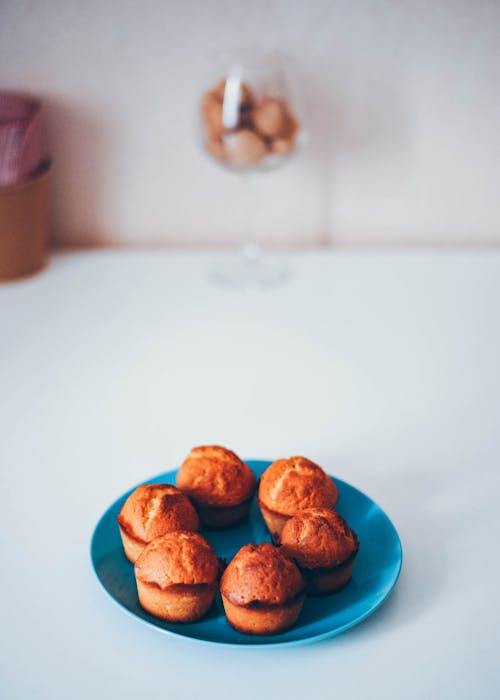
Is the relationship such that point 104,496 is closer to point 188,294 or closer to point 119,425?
point 119,425

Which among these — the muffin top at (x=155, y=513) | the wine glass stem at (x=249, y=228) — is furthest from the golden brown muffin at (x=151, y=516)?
the wine glass stem at (x=249, y=228)

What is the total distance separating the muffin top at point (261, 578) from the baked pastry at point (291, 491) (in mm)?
90

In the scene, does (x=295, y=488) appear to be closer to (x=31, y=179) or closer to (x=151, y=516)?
(x=151, y=516)

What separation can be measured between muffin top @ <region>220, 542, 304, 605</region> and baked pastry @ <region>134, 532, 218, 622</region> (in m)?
0.02

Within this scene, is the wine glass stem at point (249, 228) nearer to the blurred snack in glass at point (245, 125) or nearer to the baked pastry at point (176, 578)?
the blurred snack in glass at point (245, 125)

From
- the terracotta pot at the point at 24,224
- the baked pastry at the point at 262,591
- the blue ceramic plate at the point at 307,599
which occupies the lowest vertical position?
the blue ceramic plate at the point at 307,599

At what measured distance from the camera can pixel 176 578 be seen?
0.73m

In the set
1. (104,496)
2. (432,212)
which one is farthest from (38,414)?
(432,212)

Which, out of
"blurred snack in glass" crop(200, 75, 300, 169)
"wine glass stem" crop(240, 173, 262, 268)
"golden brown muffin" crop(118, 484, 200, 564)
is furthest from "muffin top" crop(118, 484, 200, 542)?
"wine glass stem" crop(240, 173, 262, 268)

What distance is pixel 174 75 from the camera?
154cm

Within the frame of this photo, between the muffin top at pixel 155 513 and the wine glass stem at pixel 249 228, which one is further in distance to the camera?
the wine glass stem at pixel 249 228

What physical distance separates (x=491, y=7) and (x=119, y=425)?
1.01m

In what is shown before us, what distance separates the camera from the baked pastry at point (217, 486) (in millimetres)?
853

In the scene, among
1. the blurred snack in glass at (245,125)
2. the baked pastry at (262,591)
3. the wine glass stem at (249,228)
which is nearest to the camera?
the baked pastry at (262,591)
